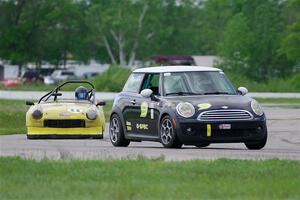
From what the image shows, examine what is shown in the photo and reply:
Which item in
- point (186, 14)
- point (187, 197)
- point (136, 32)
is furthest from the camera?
point (186, 14)

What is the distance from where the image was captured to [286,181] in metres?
13.9

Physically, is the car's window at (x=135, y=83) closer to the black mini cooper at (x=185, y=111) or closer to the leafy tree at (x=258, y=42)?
the black mini cooper at (x=185, y=111)

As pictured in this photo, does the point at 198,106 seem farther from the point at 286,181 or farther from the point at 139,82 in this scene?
the point at 286,181

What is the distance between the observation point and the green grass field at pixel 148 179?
502 inches

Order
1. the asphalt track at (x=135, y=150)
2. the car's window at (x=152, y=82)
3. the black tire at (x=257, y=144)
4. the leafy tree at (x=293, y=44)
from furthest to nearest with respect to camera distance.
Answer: the leafy tree at (x=293, y=44)
the car's window at (x=152, y=82)
the black tire at (x=257, y=144)
the asphalt track at (x=135, y=150)

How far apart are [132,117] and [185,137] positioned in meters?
2.23

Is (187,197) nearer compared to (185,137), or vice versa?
(187,197)

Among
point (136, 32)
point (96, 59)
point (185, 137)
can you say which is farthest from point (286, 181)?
point (96, 59)

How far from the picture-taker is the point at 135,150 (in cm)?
2092

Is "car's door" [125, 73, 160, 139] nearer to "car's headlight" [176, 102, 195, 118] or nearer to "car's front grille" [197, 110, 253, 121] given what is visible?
"car's headlight" [176, 102, 195, 118]

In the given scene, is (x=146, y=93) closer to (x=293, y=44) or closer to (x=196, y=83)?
(x=196, y=83)

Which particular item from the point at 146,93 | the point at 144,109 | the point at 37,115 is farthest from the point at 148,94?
the point at 37,115

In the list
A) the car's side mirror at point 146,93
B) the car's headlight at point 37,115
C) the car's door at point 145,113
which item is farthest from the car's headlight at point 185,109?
the car's headlight at point 37,115

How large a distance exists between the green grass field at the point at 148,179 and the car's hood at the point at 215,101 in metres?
4.22
